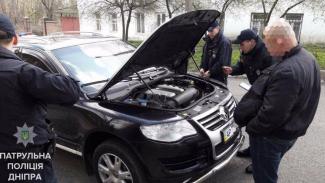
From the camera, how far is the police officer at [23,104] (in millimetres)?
1940

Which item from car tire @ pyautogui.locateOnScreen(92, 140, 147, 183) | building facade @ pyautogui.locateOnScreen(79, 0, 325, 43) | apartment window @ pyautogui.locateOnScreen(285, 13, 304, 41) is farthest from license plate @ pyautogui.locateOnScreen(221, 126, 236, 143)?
apartment window @ pyautogui.locateOnScreen(285, 13, 304, 41)

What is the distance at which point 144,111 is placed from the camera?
3.06m

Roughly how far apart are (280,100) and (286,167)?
6.22ft

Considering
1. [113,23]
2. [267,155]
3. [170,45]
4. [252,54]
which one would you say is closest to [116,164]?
[267,155]

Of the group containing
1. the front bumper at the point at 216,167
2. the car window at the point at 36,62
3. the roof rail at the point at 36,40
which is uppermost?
the roof rail at the point at 36,40

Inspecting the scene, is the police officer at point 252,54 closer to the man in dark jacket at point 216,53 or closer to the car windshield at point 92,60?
the man in dark jacket at point 216,53

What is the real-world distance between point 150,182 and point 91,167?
0.88 meters

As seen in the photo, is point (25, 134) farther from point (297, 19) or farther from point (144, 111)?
point (297, 19)

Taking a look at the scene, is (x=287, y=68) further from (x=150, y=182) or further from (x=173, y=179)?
(x=150, y=182)

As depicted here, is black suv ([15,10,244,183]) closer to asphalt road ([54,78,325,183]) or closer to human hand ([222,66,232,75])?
human hand ([222,66,232,75])

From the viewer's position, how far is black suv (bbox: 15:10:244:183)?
287 cm

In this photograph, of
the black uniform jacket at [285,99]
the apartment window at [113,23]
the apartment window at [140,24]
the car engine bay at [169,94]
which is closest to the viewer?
the black uniform jacket at [285,99]

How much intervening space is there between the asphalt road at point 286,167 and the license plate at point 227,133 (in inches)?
20.9

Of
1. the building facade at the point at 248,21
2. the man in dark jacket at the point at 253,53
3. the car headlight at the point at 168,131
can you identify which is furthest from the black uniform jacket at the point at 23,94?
the building facade at the point at 248,21
